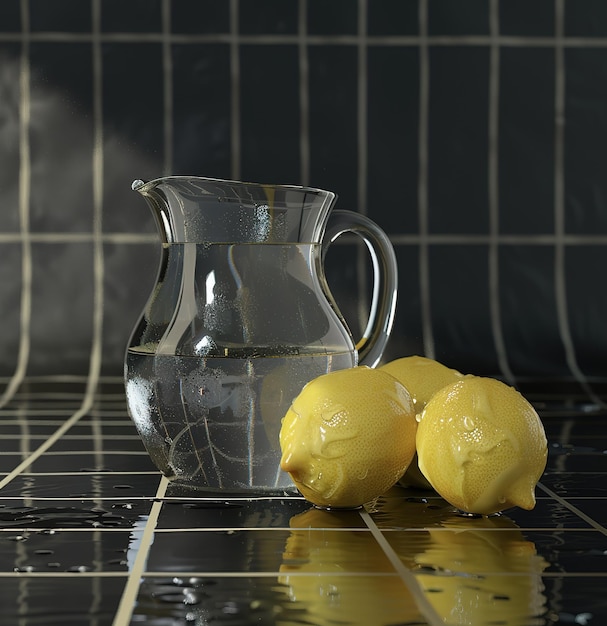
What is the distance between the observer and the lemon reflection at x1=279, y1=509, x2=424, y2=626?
50 centimetres

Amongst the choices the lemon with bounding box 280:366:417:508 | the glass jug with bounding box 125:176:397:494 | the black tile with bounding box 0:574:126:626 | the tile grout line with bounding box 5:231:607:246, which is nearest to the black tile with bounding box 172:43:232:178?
the tile grout line with bounding box 5:231:607:246

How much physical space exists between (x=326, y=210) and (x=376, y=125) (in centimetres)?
86

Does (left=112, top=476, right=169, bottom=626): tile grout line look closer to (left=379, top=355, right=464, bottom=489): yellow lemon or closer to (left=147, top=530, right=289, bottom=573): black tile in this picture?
(left=147, top=530, right=289, bottom=573): black tile

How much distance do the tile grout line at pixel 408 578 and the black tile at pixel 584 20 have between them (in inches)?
44.5

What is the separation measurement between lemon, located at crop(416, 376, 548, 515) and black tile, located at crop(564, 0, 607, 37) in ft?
3.55

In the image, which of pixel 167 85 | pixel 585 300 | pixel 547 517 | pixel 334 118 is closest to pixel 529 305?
pixel 585 300

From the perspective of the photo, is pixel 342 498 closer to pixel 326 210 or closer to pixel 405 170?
pixel 326 210

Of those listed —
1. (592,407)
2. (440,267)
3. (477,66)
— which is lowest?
(592,407)

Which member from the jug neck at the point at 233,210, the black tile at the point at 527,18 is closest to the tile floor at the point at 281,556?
the jug neck at the point at 233,210

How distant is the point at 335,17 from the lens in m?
1.61

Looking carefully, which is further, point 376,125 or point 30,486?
point 376,125

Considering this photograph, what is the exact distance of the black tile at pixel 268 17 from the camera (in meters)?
1.60

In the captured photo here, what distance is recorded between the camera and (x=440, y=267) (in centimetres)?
161

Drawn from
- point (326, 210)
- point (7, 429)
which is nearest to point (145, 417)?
point (326, 210)
